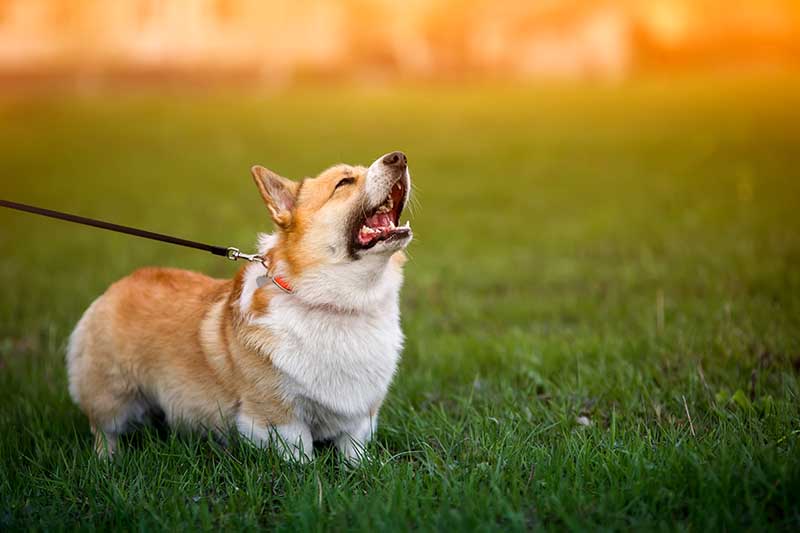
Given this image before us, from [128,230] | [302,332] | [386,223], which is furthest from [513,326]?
[128,230]

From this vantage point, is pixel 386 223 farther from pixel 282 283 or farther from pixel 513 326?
pixel 513 326

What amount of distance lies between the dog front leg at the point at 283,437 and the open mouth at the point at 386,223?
3.18ft

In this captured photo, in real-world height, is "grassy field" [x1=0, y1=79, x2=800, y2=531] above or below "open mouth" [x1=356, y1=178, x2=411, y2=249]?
below

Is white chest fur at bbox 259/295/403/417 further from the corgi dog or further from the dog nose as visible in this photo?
the dog nose

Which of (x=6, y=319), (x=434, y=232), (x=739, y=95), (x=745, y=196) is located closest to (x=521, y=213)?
(x=434, y=232)

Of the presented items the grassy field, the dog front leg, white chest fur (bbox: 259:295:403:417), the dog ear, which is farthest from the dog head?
the grassy field

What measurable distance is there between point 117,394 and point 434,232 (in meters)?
7.62

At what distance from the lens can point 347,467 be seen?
3.67 metres

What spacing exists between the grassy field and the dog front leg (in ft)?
0.25

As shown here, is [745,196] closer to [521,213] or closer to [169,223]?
[521,213]

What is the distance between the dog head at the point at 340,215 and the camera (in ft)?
12.4

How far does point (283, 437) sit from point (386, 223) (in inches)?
48.0

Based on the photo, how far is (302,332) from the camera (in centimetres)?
375

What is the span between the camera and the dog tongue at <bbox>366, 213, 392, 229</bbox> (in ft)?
12.9
